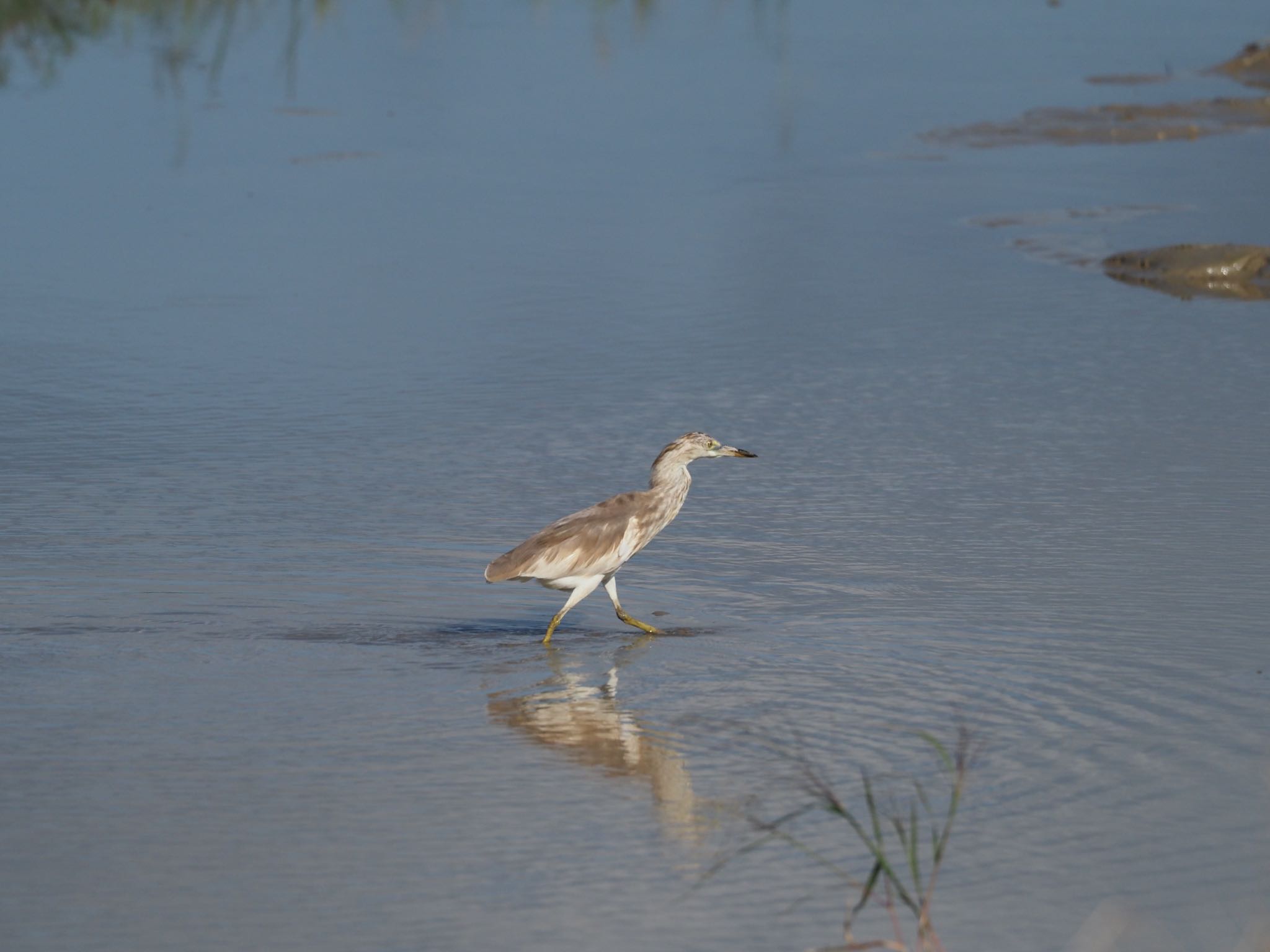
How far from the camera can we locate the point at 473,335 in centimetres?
1102

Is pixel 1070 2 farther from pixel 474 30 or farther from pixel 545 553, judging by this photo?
pixel 545 553

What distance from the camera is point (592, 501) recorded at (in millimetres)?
8672

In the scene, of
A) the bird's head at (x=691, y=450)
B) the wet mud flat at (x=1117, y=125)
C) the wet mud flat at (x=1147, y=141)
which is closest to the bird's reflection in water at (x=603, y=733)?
the bird's head at (x=691, y=450)

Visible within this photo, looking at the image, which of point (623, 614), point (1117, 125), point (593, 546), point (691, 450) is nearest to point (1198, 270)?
point (1117, 125)

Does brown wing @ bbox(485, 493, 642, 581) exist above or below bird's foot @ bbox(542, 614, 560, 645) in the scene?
above

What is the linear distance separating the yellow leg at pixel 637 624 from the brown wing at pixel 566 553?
175 mm

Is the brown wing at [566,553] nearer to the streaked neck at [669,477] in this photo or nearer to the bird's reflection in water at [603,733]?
the bird's reflection in water at [603,733]

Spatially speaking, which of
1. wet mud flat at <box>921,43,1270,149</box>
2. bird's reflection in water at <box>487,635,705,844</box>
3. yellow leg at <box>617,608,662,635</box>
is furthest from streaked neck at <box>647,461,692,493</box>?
wet mud flat at <box>921,43,1270,149</box>

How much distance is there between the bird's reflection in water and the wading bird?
13.2 inches

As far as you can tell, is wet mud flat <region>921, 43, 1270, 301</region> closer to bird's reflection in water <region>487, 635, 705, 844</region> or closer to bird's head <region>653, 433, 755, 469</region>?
bird's head <region>653, 433, 755, 469</region>

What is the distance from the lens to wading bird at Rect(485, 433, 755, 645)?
24.2ft

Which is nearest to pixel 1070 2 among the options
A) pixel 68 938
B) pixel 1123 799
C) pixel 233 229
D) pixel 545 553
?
pixel 233 229

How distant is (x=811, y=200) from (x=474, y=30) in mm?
7288

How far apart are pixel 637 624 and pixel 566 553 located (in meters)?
0.37
